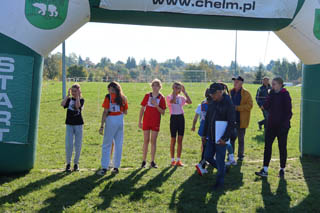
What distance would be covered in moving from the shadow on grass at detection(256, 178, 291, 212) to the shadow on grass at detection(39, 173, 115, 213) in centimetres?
265

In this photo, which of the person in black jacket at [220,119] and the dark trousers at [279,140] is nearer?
the person in black jacket at [220,119]

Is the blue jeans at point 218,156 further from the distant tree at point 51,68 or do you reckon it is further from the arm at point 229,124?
the distant tree at point 51,68

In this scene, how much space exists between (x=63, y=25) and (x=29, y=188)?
2.87 m

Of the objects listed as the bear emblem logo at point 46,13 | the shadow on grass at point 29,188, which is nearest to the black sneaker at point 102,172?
the shadow on grass at point 29,188

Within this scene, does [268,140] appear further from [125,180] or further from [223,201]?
[125,180]

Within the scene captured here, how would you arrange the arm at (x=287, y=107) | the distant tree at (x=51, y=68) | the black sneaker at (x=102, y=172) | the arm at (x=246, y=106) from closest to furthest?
the arm at (x=287, y=107)
the black sneaker at (x=102, y=172)
the arm at (x=246, y=106)
the distant tree at (x=51, y=68)

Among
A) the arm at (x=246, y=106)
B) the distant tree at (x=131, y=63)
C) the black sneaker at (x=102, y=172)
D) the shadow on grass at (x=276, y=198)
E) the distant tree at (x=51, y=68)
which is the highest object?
the distant tree at (x=131, y=63)

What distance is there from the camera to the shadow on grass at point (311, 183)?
4.57 metres

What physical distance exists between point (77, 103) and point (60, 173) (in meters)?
1.36

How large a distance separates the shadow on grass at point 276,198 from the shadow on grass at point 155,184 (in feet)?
5.52

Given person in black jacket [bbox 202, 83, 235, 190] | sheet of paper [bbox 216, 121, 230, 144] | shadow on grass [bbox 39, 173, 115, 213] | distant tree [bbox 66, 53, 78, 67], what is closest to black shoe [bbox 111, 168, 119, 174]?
shadow on grass [bbox 39, 173, 115, 213]

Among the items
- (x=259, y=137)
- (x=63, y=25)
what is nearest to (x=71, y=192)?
(x=63, y=25)

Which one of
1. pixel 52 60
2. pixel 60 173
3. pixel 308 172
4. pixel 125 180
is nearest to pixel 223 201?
pixel 125 180

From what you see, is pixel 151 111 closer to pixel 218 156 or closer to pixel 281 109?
pixel 218 156
